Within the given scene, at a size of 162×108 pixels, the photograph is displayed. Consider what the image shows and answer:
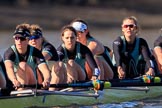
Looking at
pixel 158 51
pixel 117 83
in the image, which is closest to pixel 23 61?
pixel 117 83

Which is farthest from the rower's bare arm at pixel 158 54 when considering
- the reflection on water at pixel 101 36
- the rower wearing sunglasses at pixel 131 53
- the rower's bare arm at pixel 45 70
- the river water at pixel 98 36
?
the reflection on water at pixel 101 36

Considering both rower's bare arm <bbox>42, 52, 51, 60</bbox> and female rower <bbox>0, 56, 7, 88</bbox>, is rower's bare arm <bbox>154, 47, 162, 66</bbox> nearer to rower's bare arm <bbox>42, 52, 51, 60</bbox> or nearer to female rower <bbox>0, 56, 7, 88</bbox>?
rower's bare arm <bbox>42, 52, 51, 60</bbox>

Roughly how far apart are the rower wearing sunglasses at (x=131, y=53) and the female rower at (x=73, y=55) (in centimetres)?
76

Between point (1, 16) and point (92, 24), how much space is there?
168 inches

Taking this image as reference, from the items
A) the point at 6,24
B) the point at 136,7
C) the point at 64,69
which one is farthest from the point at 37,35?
the point at 136,7

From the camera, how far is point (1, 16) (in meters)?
27.8

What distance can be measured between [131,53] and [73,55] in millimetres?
1352

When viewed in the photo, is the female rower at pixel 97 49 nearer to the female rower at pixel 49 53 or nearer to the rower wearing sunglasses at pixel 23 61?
the female rower at pixel 49 53

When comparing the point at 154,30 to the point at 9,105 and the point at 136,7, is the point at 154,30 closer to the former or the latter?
the point at 136,7

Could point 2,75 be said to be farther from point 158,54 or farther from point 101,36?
point 101,36

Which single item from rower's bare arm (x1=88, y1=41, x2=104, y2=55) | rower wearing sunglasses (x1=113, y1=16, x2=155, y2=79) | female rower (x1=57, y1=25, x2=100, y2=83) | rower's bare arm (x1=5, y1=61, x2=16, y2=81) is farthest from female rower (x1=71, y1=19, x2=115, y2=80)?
rower's bare arm (x1=5, y1=61, x2=16, y2=81)

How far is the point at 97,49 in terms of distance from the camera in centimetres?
1123

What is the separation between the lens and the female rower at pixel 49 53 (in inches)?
401

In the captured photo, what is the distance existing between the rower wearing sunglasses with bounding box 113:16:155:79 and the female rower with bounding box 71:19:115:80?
0.15 metres
